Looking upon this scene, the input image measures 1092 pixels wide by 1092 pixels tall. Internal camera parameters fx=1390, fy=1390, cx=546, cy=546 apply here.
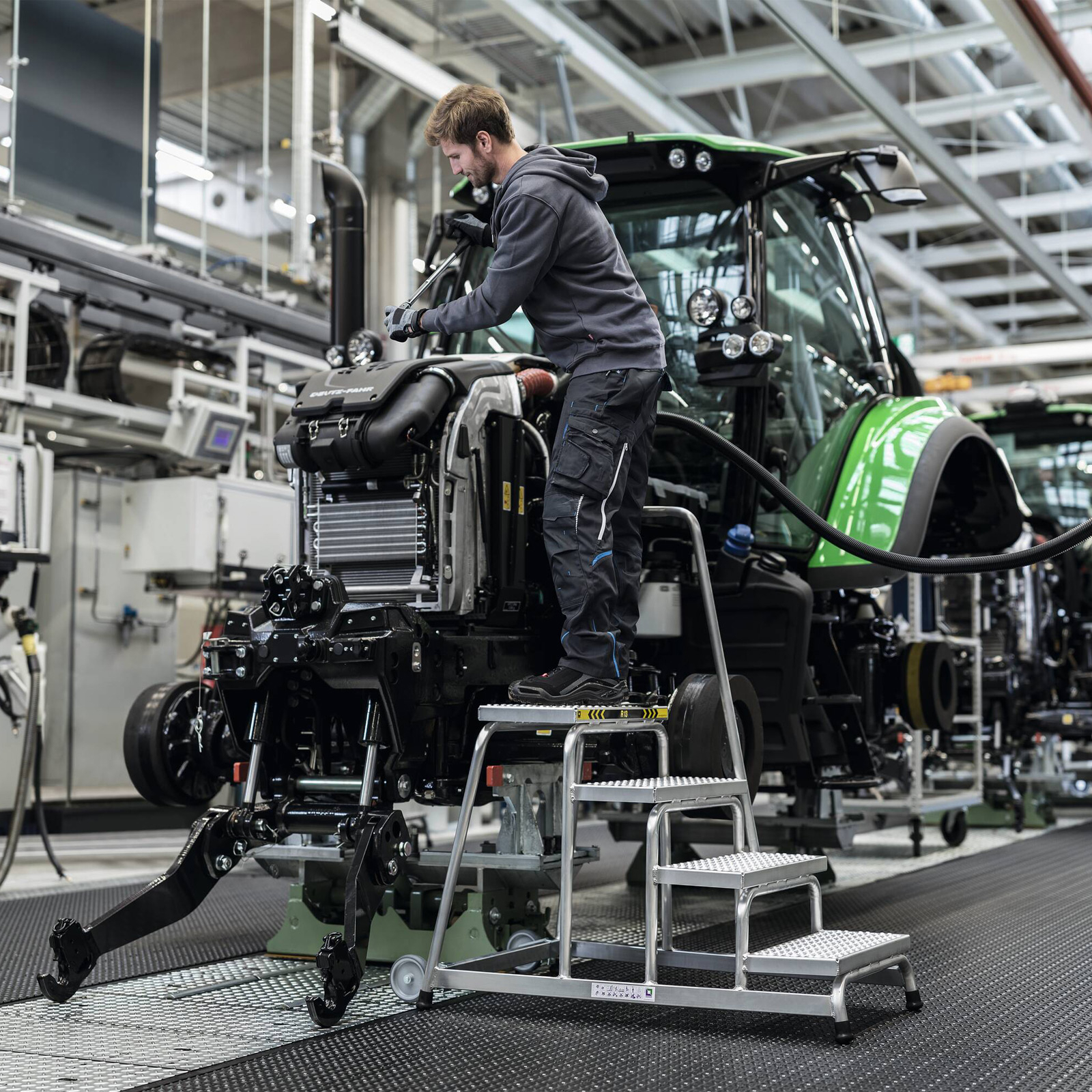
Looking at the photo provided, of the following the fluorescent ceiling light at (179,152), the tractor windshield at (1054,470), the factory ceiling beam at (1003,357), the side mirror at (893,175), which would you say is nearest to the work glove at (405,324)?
the side mirror at (893,175)

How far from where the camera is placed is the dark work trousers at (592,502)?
3.67 meters

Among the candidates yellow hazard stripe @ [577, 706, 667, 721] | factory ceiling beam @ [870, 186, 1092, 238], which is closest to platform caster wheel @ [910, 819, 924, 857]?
yellow hazard stripe @ [577, 706, 667, 721]

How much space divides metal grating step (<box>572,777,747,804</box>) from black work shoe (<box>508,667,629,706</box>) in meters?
0.23

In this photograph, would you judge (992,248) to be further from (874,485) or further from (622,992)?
(622,992)

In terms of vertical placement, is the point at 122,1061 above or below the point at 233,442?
below

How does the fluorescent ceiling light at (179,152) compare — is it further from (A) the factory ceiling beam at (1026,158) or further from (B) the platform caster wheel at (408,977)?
(B) the platform caster wheel at (408,977)

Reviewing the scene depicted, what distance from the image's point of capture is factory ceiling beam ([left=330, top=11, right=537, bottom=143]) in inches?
305

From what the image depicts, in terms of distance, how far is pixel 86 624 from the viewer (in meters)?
8.71

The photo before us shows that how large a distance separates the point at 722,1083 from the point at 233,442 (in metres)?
6.66

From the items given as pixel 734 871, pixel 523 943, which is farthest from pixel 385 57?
pixel 734 871

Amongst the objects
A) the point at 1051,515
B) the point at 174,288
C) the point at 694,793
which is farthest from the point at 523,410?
the point at 1051,515

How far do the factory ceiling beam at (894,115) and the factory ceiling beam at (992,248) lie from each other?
3.66ft

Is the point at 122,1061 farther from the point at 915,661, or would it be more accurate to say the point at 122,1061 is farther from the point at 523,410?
the point at 915,661

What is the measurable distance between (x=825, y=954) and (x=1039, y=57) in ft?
24.3
